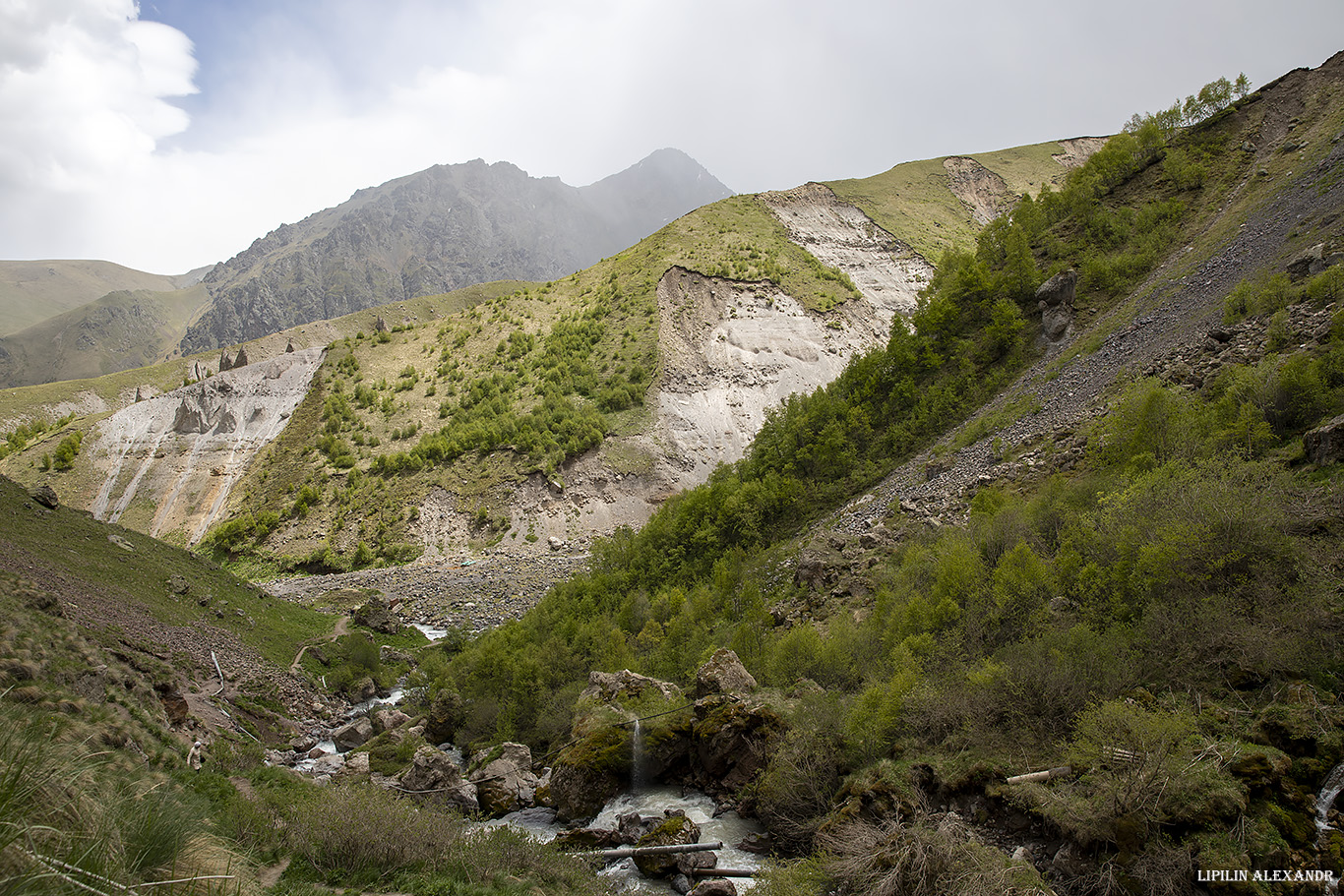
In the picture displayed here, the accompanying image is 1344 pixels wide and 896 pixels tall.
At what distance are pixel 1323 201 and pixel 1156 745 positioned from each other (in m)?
22.6

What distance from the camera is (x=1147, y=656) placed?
362 inches

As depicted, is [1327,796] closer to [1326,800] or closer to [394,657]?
[1326,800]

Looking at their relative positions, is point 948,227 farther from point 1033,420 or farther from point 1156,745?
point 1156,745

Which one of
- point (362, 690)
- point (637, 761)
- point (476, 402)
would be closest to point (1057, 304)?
point (637, 761)

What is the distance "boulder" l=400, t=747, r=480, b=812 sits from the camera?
1502cm

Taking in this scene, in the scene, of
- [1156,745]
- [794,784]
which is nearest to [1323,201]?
[1156,745]

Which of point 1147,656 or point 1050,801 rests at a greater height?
point 1147,656

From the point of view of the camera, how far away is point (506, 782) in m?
16.0

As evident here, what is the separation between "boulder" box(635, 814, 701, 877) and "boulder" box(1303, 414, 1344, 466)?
1329cm

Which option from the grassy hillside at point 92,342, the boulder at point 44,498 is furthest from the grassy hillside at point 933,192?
the grassy hillside at point 92,342

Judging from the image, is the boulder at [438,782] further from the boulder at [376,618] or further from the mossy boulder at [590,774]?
the boulder at [376,618]

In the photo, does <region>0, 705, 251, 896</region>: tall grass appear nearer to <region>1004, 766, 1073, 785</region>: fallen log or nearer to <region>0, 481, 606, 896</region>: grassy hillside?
<region>0, 481, 606, 896</region>: grassy hillside

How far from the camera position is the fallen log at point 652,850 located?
11.5 m

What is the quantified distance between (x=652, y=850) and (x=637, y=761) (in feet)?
12.4
